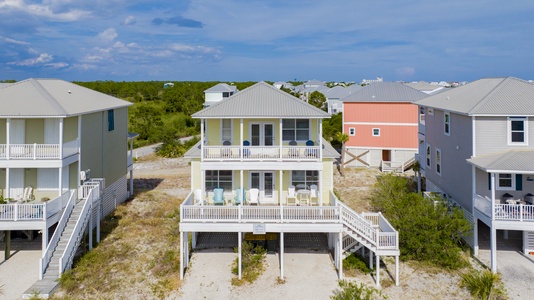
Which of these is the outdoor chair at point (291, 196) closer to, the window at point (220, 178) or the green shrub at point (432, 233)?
the window at point (220, 178)

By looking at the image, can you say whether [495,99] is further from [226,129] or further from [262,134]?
[226,129]

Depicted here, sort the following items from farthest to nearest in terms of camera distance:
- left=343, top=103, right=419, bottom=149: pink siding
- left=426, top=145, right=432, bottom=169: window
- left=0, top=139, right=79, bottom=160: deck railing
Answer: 1. left=343, top=103, right=419, bottom=149: pink siding
2. left=426, top=145, right=432, bottom=169: window
3. left=0, top=139, right=79, bottom=160: deck railing

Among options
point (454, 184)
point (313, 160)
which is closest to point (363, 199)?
point (454, 184)

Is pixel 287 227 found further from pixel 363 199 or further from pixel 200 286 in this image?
pixel 363 199

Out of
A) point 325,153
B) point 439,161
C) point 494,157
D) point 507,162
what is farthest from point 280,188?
point 439,161

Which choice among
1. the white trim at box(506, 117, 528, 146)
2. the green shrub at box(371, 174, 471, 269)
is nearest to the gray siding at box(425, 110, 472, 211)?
the white trim at box(506, 117, 528, 146)

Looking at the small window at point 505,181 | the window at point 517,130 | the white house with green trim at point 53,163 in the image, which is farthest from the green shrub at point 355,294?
the white house with green trim at point 53,163

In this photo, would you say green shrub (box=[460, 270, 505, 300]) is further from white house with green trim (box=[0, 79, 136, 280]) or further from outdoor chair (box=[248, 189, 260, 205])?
white house with green trim (box=[0, 79, 136, 280])
